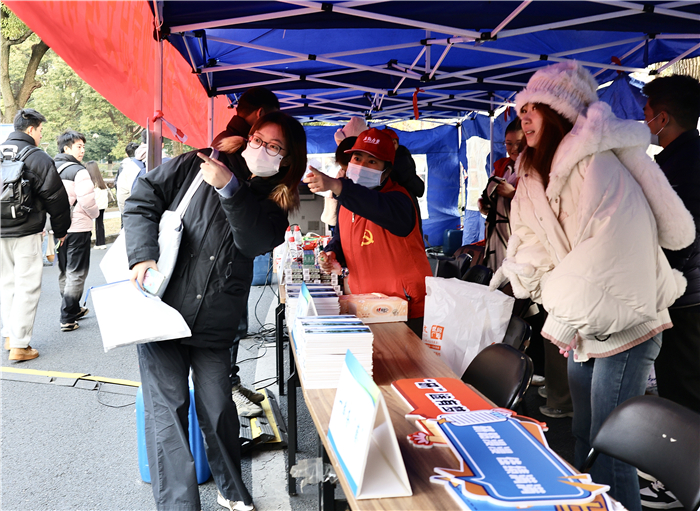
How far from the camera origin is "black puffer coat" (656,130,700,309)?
2.12 m

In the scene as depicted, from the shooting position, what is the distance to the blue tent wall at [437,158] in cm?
1009

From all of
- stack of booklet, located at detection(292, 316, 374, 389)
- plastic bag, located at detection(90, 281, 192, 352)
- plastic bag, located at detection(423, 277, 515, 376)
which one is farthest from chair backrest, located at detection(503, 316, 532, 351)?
plastic bag, located at detection(90, 281, 192, 352)

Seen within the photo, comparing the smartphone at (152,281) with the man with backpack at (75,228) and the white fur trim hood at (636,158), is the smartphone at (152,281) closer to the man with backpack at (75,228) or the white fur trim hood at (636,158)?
the white fur trim hood at (636,158)

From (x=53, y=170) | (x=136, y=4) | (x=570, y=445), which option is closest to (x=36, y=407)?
(x=53, y=170)

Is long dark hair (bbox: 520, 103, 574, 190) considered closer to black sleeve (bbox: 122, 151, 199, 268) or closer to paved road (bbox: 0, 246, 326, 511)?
black sleeve (bbox: 122, 151, 199, 268)

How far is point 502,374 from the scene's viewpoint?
1863 mm

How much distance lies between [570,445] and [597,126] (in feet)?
6.58

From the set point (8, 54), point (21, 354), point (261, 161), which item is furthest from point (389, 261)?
point (8, 54)

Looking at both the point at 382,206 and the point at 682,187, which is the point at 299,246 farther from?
the point at 682,187

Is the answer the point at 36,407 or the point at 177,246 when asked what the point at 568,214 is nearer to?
the point at 177,246

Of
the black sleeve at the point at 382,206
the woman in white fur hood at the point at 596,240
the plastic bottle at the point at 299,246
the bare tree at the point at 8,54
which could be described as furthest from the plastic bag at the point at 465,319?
the bare tree at the point at 8,54

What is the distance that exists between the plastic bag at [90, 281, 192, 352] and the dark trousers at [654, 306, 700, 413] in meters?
2.13

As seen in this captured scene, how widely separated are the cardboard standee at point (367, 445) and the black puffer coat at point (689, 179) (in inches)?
62.5

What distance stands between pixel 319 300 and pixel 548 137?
3.71 feet
